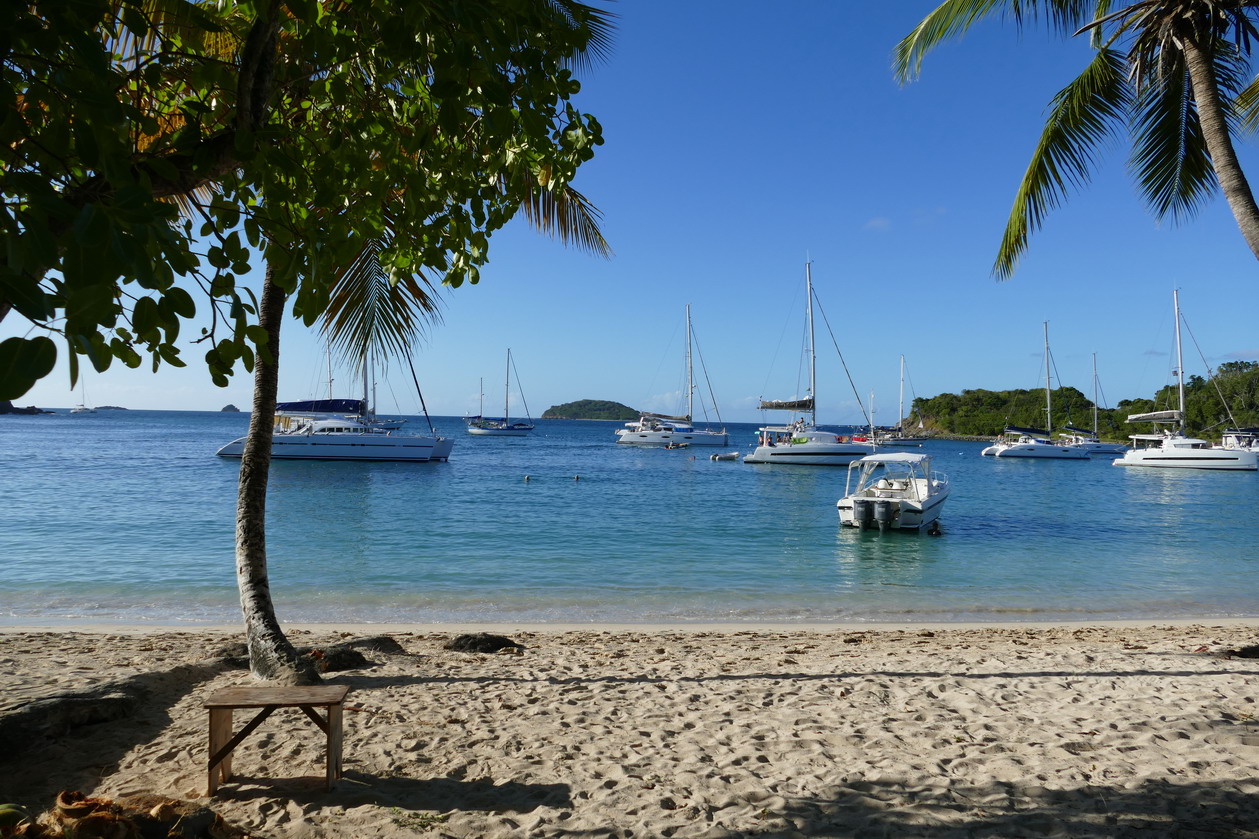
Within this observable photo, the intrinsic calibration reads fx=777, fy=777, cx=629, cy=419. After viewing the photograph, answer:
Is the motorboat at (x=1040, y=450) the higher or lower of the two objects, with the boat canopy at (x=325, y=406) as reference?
lower

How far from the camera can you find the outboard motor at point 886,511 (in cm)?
2014

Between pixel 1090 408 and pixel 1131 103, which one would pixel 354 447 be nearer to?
pixel 1131 103

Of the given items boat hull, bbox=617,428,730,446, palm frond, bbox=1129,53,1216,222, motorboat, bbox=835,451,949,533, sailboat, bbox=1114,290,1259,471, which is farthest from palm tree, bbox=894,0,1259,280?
boat hull, bbox=617,428,730,446

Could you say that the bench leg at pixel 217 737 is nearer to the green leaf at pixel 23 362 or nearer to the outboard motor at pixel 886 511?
the green leaf at pixel 23 362

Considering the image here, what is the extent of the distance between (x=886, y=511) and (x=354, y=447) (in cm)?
3321

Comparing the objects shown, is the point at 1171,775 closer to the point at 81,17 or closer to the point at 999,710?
the point at 999,710

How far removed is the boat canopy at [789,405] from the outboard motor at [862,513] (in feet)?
98.6

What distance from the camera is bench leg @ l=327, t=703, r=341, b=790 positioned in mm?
4137

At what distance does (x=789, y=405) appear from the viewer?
5284cm

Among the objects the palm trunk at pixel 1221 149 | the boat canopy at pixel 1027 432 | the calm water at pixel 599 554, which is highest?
the palm trunk at pixel 1221 149

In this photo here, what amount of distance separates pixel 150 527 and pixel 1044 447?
217ft

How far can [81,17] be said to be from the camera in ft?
5.97

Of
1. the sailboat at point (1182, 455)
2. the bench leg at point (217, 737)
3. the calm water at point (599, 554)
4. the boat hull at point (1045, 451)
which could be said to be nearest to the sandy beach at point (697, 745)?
the bench leg at point (217, 737)

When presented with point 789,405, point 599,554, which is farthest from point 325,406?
point 599,554
